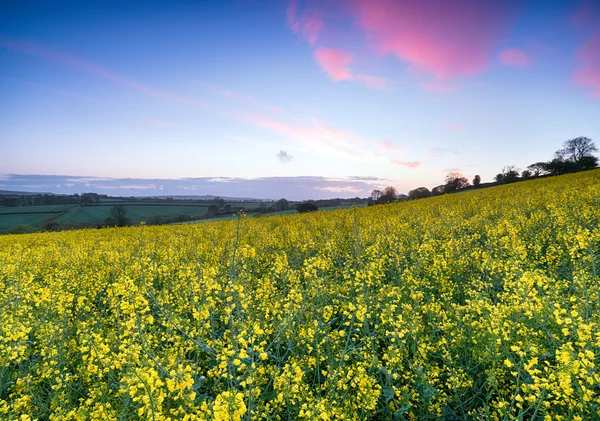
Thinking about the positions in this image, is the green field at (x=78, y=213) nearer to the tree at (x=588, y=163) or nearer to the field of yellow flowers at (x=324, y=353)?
the tree at (x=588, y=163)

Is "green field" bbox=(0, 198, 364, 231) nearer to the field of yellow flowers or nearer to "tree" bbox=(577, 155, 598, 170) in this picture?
"tree" bbox=(577, 155, 598, 170)

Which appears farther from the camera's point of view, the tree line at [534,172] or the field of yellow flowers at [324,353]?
the tree line at [534,172]

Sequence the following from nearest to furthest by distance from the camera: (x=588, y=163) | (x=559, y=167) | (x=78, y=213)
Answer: (x=588, y=163) → (x=559, y=167) → (x=78, y=213)

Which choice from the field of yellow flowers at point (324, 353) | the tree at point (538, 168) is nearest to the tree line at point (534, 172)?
the tree at point (538, 168)

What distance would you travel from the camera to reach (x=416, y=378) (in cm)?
375

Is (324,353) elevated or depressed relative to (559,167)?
depressed

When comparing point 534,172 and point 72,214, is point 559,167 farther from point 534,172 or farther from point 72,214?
point 72,214

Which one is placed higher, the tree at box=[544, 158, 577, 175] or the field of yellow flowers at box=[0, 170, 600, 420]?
the tree at box=[544, 158, 577, 175]

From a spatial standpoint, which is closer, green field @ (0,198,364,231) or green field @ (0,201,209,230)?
green field @ (0,198,364,231)

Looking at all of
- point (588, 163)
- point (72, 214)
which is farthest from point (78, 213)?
point (588, 163)

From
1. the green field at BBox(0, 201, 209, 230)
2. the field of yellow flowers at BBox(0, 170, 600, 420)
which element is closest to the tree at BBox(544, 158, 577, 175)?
the field of yellow flowers at BBox(0, 170, 600, 420)

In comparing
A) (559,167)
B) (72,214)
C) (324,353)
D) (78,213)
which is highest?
(559,167)

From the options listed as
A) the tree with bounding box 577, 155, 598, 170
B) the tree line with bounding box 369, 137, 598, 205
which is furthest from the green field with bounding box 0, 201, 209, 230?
the tree with bounding box 577, 155, 598, 170

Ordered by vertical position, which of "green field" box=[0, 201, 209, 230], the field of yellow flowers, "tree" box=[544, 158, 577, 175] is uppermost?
"tree" box=[544, 158, 577, 175]
